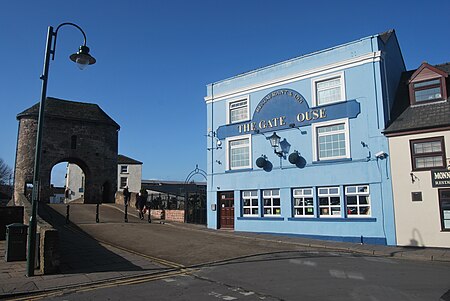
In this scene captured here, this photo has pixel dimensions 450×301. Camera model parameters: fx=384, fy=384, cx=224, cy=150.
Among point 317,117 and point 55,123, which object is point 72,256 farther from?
point 55,123

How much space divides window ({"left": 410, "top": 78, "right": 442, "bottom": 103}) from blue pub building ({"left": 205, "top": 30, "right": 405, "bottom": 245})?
1179mm

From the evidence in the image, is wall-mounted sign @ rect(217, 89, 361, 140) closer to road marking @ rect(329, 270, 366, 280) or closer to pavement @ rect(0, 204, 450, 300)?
pavement @ rect(0, 204, 450, 300)

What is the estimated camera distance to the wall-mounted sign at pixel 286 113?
1931 centimetres

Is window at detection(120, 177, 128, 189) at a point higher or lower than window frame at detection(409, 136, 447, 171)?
higher

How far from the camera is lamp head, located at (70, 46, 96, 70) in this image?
10742mm

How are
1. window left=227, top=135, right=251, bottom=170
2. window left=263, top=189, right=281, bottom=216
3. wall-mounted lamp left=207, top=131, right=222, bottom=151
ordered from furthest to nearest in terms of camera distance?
1. wall-mounted lamp left=207, top=131, right=222, bottom=151
2. window left=227, top=135, right=251, bottom=170
3. window left=263, top=189, right=281, bottom=216

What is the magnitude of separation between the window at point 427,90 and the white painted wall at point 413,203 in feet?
7.80

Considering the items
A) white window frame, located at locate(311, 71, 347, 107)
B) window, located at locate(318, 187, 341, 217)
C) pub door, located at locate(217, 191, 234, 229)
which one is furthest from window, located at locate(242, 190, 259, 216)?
white window frame, located at locate(311, 71, 347, 107)

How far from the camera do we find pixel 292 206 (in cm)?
2042

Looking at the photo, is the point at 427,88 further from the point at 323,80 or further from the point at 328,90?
the point at 323,80

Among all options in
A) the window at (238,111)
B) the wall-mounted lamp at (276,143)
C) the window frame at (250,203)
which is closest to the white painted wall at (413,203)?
the wall-mounted lamp at (276,143)

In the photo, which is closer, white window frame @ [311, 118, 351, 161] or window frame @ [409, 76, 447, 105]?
window frame @ [409, 76, 447, 105]

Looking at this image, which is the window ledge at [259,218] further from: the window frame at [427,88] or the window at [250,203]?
the window frame at [427,88]

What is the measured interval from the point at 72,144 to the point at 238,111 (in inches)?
916
